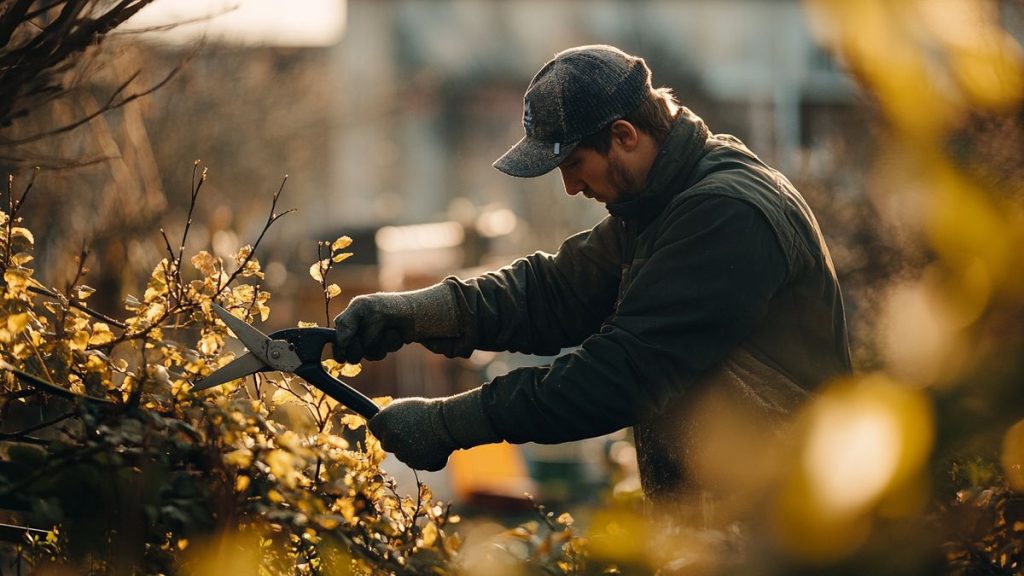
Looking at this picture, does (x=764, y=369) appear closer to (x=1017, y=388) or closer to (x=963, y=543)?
(x=963, y=543)

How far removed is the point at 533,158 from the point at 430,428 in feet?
2.38

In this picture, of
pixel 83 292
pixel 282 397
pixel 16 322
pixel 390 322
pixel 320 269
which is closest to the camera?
pixel 16 322

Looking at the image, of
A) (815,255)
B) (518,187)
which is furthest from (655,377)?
(518,187)

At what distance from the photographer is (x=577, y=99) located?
301cm

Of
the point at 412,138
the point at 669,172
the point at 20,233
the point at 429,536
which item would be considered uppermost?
the point at 412,138

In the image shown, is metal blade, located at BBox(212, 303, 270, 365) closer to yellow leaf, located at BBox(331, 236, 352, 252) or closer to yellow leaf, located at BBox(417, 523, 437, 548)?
yellow leaf, located at BBox(331, 236, 352, 252)

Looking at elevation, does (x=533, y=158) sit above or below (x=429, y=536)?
above

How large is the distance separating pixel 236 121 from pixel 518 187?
20171 mm

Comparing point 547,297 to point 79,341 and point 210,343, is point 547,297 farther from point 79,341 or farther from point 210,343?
point 79,341

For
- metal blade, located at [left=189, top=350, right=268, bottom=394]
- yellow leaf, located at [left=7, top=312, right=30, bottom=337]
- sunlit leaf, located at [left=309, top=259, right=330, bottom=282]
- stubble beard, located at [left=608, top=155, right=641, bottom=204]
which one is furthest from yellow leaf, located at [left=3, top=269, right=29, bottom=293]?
stubble beard, located at [left=608, top=155, right=641, bottom=204]

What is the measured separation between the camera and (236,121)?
28.6m

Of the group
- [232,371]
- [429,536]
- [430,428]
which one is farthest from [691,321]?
[232,371]

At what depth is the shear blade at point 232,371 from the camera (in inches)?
103

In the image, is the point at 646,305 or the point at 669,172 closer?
the point at 646,305
